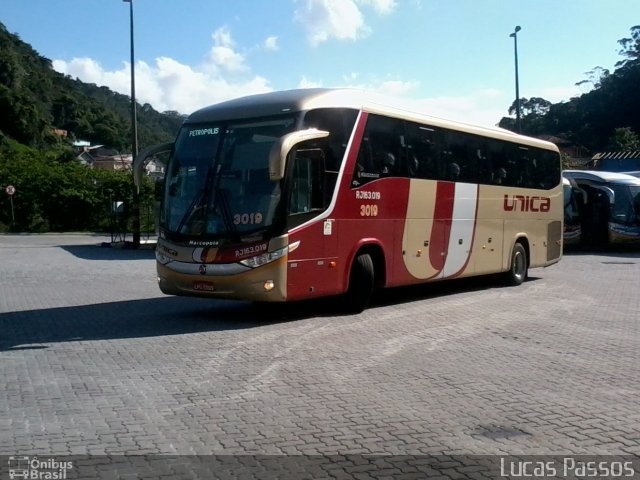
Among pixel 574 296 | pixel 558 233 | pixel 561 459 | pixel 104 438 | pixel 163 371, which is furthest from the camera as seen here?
pixel 558 233

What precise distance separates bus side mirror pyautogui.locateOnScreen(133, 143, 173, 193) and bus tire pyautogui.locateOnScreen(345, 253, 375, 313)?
12.5 ft

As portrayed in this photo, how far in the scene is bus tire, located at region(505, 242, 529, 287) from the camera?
18.9 m

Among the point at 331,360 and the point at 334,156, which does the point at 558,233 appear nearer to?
the point at 334,156

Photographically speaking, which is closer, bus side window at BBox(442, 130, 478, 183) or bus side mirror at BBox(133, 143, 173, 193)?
bus side mirror at BBox(133, 143, 173, 193)

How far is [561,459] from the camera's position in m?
5.75

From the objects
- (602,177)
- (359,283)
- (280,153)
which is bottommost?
(359,283)

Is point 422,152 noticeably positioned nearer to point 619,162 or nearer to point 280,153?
point 280,153

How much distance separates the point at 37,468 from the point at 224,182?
6950 millimetres

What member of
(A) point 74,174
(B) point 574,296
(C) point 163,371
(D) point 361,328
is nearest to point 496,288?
(B) point 574,296

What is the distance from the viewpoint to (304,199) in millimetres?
12141

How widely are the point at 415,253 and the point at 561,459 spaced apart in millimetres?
9355

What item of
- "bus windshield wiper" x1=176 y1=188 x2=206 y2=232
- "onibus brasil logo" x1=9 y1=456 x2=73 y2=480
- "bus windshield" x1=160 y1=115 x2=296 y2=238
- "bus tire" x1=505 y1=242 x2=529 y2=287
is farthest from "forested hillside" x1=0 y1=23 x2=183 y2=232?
"onibus brasil logo" x1=9 y1=456 x2=73 y2=480

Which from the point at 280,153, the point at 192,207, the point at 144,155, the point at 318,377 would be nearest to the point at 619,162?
the point at 144,155

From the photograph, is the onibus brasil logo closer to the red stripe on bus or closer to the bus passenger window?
the bus passenger window
